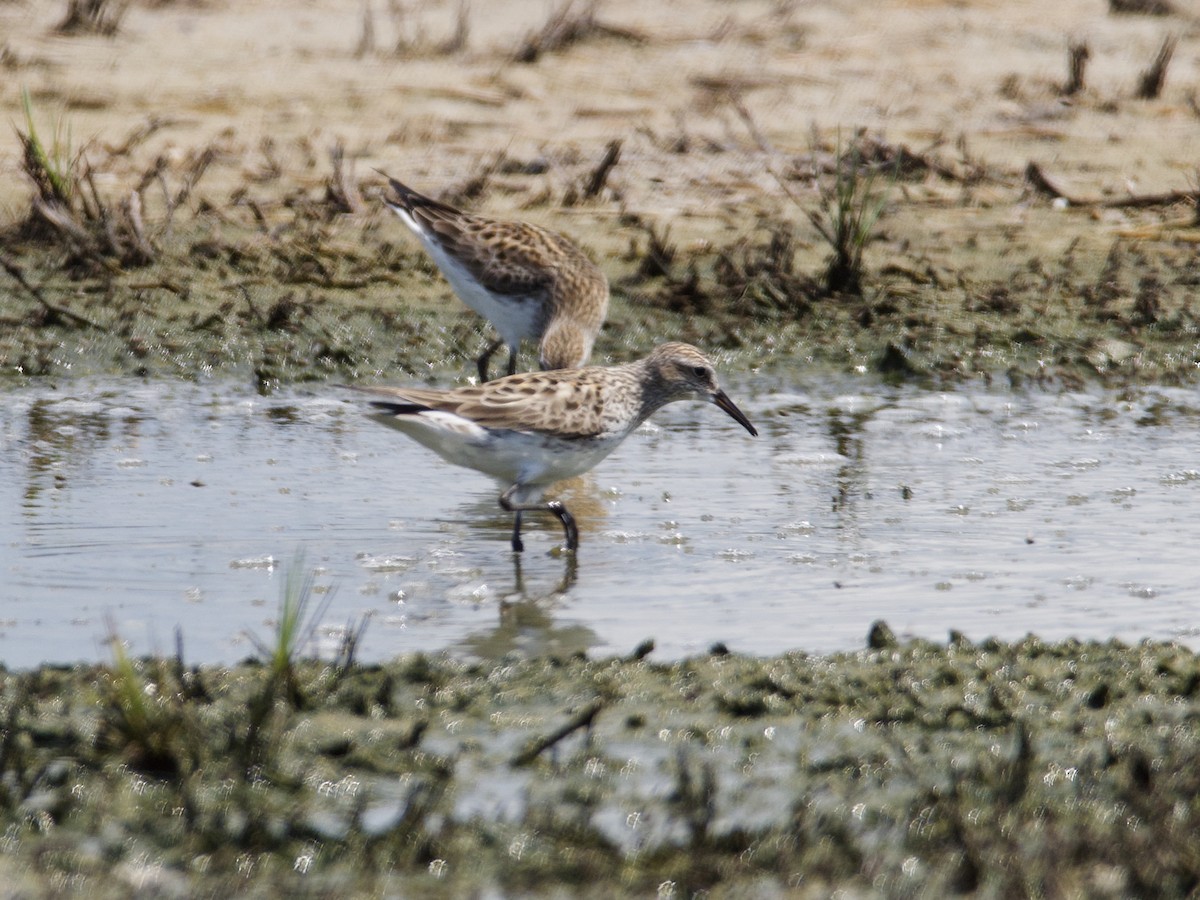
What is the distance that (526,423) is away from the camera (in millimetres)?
6961

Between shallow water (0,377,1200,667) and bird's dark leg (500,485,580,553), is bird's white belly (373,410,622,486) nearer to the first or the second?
bird's dark leg (500,485,580,553)

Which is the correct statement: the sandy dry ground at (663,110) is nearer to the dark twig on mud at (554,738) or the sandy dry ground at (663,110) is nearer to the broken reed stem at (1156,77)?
the broken reed stem at (1156,77)

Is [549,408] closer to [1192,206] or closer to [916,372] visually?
[916,372]

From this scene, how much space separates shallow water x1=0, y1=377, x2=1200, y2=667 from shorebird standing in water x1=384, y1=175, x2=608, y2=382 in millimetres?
749

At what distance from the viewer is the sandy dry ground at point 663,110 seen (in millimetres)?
11398

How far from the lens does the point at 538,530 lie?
23.9 ft

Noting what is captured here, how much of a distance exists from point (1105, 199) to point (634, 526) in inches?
235

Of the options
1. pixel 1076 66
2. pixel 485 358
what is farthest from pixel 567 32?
pixel 485 358

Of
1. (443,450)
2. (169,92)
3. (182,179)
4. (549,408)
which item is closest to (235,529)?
(443,450)

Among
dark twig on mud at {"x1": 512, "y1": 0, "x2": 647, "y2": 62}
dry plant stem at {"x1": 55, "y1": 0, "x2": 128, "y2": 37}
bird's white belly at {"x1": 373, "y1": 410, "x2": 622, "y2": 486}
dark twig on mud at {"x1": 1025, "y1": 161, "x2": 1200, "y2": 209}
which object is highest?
dark twig on mud at {"x1": 512, "y1": 0, "x2": 647, "y2": 62}

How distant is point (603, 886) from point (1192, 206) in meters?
8.94

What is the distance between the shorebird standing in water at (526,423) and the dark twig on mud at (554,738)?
2.29 metres

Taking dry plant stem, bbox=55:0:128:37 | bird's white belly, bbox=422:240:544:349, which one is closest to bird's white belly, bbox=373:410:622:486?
bird's white belly, bbox=422:240:544:349

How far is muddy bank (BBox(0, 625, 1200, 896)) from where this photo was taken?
3.80 m
